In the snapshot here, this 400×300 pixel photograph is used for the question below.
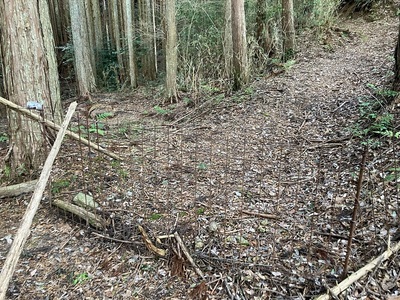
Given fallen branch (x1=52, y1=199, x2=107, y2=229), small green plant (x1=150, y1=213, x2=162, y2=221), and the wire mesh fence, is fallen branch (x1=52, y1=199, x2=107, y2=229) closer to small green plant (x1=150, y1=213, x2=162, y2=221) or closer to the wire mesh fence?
the wire mesh fence

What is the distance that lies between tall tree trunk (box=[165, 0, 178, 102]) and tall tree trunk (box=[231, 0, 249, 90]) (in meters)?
1.54

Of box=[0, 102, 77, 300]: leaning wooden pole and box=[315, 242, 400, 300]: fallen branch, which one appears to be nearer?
box=[0, 102, 77, 300]: leaning wooden pole

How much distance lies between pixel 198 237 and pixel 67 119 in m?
1.66

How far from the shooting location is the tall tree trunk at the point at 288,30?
915cm

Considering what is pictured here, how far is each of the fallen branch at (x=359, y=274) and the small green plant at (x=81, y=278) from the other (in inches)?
76.7

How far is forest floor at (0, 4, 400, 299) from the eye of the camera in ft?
9.17

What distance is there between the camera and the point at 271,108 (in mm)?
6660

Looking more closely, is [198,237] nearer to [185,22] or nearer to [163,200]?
[163,200]

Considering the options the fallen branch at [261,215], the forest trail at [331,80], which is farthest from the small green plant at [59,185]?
the forest trail at [331,80]

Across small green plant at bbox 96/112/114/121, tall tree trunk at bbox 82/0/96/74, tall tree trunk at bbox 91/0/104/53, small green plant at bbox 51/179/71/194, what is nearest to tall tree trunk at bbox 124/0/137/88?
tall tree trunk at bbox 82/0/96/74

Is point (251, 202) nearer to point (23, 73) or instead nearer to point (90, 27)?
point (23, 73)

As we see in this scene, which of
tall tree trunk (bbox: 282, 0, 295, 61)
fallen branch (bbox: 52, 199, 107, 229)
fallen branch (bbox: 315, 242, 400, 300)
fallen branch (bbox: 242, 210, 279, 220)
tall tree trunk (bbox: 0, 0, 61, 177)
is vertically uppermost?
tall tree trunk (bbox: 282, 0, 295, 61)

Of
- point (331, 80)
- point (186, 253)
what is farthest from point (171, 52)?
point (186, 253)

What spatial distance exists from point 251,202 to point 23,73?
3.23 meters
